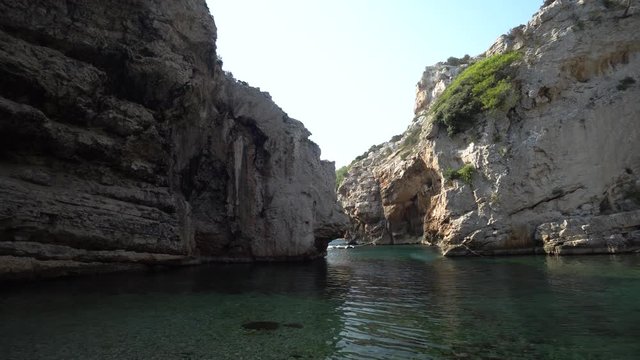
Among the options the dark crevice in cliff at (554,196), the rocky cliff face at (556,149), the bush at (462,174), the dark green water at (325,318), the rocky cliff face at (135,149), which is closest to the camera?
the dark green water at (325,318)

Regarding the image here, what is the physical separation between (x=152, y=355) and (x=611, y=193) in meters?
34.2

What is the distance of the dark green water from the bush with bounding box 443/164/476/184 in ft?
57.9

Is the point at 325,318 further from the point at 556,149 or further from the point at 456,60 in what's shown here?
the point at 456,60

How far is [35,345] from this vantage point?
861cm

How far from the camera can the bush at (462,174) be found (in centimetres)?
3662

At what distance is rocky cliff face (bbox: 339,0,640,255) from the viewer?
31531mm

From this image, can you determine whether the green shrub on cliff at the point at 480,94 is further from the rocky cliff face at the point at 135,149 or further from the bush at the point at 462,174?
the rocky cliff face at the point at 135,149

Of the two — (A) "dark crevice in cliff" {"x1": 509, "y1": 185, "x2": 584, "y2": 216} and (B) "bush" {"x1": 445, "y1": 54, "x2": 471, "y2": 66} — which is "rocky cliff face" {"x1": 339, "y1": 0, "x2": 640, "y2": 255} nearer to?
(A) "dark crevice in cliff" {"x1": 509, "y1": 185, "x2": 584, "y2": 216}

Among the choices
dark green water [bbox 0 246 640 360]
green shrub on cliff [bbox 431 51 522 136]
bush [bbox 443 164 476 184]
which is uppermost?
green shrub on cliff [bbox 431 51 522 136]

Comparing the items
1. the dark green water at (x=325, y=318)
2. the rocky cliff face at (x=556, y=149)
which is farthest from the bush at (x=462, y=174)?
the dark green water at (x=325, y=318)

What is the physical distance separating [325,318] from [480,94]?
112 ft

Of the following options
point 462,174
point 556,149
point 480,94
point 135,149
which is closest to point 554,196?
point 556,149

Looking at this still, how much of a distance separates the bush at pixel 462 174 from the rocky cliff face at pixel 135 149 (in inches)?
502

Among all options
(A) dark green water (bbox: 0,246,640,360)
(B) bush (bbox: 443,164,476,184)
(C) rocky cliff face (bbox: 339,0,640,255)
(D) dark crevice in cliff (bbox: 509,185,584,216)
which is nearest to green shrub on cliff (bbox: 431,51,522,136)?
(C) rocky cliff face (bbox: 339,0,640,255)
